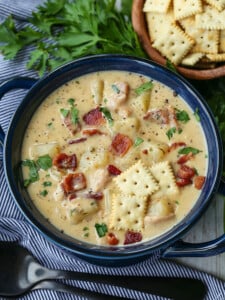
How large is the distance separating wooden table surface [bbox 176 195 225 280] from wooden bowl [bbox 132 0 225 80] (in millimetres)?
605

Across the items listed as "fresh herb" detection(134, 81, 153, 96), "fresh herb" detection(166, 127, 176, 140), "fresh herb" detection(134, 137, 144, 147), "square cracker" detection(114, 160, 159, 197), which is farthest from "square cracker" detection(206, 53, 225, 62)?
"square cracker" detection(114, 160, 159, 197)

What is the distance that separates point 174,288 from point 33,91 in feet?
3.65

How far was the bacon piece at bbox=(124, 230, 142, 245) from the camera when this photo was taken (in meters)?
2.68

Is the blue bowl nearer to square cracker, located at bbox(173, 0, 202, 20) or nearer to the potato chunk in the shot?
the potato chunk

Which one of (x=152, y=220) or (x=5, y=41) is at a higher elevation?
(x=5, y=41)

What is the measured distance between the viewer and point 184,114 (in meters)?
2.82

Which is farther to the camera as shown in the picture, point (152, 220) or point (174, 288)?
point (174, 288)

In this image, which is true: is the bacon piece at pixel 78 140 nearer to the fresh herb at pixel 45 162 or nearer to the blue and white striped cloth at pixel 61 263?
the fresh herb at pixel 45 162

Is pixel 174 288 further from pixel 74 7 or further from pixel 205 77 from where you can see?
pixel 74 7

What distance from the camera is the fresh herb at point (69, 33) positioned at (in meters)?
3.14

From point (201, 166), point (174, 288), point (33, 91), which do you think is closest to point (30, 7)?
point (33, 91)

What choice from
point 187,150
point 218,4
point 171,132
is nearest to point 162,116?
point 171,132

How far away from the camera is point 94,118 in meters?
2.83

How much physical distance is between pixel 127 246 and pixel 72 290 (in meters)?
0.44
